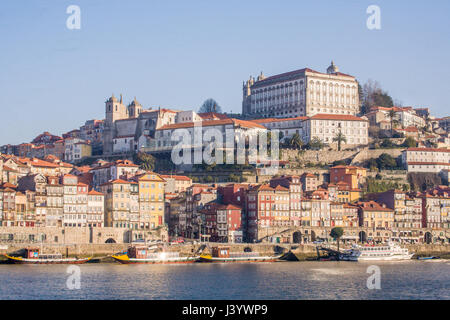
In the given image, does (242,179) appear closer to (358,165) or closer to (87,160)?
(358,165)

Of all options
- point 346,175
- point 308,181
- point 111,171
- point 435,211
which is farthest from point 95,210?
point 435,211

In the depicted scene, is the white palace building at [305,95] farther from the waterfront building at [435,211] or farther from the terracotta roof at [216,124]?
the waterfront building at [435,211]

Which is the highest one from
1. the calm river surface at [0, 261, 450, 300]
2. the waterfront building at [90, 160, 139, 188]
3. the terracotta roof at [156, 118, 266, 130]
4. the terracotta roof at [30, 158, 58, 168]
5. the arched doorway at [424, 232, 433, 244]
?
the terracotta roof at [156, 118, 266, 130]

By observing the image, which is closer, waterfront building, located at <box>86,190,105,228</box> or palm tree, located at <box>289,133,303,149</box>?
waterfront building, located at <box>86,190,105,228</box>

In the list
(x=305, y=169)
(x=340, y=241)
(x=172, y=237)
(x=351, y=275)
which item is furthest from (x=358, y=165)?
(x=351, y=275)

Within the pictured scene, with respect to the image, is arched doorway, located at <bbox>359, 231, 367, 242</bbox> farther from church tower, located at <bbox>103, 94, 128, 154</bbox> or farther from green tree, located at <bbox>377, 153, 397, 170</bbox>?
church tower, located at <bbox>103, 94, 128, 154</bbox>

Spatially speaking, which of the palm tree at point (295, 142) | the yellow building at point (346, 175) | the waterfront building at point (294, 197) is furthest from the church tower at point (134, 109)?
the waterfront building at point (294, 197)

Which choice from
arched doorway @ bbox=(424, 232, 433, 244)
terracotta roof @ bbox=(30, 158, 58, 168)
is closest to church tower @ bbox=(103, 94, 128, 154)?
terracotta roof @ bbox=(30, 158, 58, 168)

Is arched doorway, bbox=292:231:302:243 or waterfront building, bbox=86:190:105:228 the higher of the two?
waterfront building, bbox=86:190:105:228
